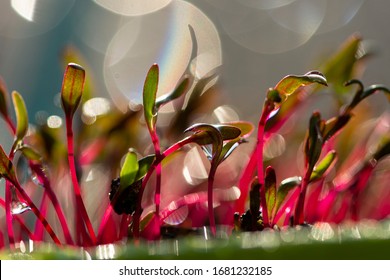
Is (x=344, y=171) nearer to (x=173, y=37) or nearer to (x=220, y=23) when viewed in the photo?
(x=173, y=37)

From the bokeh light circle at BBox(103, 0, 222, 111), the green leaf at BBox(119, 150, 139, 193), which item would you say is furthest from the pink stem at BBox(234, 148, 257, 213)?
the bokeh light circle at BBox(103, 0, 222, 111)

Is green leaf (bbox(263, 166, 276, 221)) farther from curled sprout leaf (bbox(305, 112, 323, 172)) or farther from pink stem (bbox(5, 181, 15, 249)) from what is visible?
pink stem (bbox(5, 181, 15, 249))

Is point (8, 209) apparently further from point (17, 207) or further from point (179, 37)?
point (179, 37)

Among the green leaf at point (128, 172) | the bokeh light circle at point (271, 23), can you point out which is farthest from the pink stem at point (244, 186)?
the bokeh light circle at point (271, 23)

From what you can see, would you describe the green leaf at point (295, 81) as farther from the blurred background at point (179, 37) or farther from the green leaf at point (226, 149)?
the blurred background at point (179, 37)

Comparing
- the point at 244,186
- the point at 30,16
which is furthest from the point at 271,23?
the point at 244,186

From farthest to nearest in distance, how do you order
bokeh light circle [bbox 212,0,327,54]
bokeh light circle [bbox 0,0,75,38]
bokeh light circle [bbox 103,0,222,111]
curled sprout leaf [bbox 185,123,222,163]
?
bokeh light circle [bbox 212,0,327,54], bokeh light circle [bbox 103,0,222,111], bokeh light circle [bbox 0,0,75,38], curled sprout leaf [bbox 185,123,222,163]
